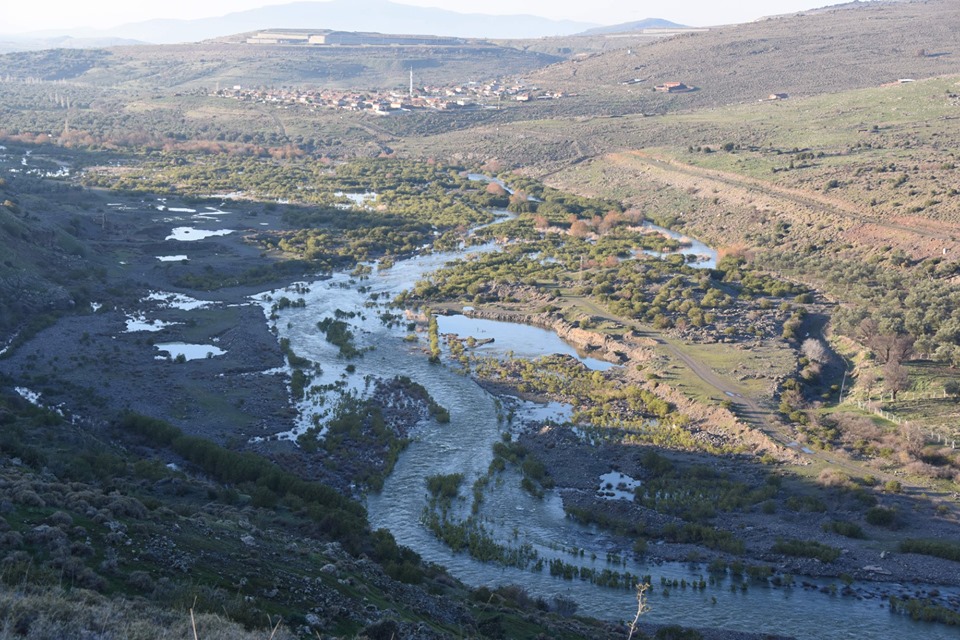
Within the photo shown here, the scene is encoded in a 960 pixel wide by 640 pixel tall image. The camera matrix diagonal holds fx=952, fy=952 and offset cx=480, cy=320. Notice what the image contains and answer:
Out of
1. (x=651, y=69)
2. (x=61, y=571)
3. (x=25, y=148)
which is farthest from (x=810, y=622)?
(x=651, y=69)

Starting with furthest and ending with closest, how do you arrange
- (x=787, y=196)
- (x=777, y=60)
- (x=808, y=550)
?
1. (x=777, y=60)
2. (x=787, y=196)
3. (x=808, y=550)

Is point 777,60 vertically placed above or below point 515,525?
above

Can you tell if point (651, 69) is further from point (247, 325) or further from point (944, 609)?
point (944, 609)

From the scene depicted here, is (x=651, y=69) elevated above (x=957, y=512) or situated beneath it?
elevated above

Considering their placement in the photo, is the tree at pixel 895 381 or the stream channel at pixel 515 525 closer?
the stream channel at pixel 515 525

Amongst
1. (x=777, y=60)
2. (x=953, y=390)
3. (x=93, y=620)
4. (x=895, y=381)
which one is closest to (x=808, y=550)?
(x=895, y=381)

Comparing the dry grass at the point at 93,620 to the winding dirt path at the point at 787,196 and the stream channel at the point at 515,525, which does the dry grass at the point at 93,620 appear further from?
the winding dirt path at the point at 787,196

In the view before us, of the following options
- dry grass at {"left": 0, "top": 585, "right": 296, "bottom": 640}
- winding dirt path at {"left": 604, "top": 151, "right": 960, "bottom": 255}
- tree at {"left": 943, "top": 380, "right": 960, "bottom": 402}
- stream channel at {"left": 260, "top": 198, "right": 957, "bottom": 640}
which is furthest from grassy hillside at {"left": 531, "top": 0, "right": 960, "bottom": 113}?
dry grass at {"left": 0, "top": 585, "right": 296, "bottom": 640}

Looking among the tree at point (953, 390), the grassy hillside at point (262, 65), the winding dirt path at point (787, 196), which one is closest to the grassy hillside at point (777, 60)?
the grassy hillside at point (262, 65)

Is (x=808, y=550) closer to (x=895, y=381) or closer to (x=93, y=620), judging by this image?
(x=895, y=381)
